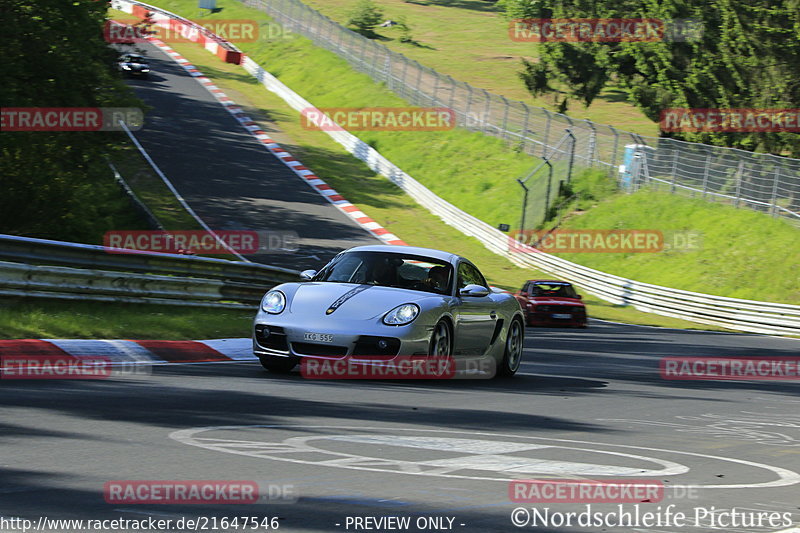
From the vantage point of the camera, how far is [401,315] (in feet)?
33.9

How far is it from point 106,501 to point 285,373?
6.01 m

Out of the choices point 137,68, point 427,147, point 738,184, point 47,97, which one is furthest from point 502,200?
point 47,97

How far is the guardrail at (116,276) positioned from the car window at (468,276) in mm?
4085

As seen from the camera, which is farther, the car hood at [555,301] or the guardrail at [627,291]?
the guardrail at [627,291]

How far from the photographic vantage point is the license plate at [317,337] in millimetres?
9992

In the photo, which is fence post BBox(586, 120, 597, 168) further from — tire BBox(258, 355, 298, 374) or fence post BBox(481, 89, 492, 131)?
tire BBox(258, 355, 298, 374)

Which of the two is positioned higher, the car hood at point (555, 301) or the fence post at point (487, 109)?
the fence post at point (487, 109)

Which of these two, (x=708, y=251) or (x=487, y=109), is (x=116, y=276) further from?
(x=487, y=109)

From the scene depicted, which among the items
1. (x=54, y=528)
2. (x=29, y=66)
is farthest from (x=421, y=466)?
(x=29, y=66)

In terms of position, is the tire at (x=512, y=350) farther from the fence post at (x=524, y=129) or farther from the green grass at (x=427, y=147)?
the fence post at (x=524, y=129)

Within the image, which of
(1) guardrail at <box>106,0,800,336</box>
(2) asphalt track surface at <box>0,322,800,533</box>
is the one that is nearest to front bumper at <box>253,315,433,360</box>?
(2) asphalt track surface at <box>0,322,800,533</box>

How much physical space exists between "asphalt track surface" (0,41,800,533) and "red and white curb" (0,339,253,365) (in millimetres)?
543

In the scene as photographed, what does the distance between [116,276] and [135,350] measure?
2.21 m

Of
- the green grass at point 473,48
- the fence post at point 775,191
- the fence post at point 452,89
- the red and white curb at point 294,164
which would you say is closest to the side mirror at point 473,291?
the red and white curb at point 294,164
